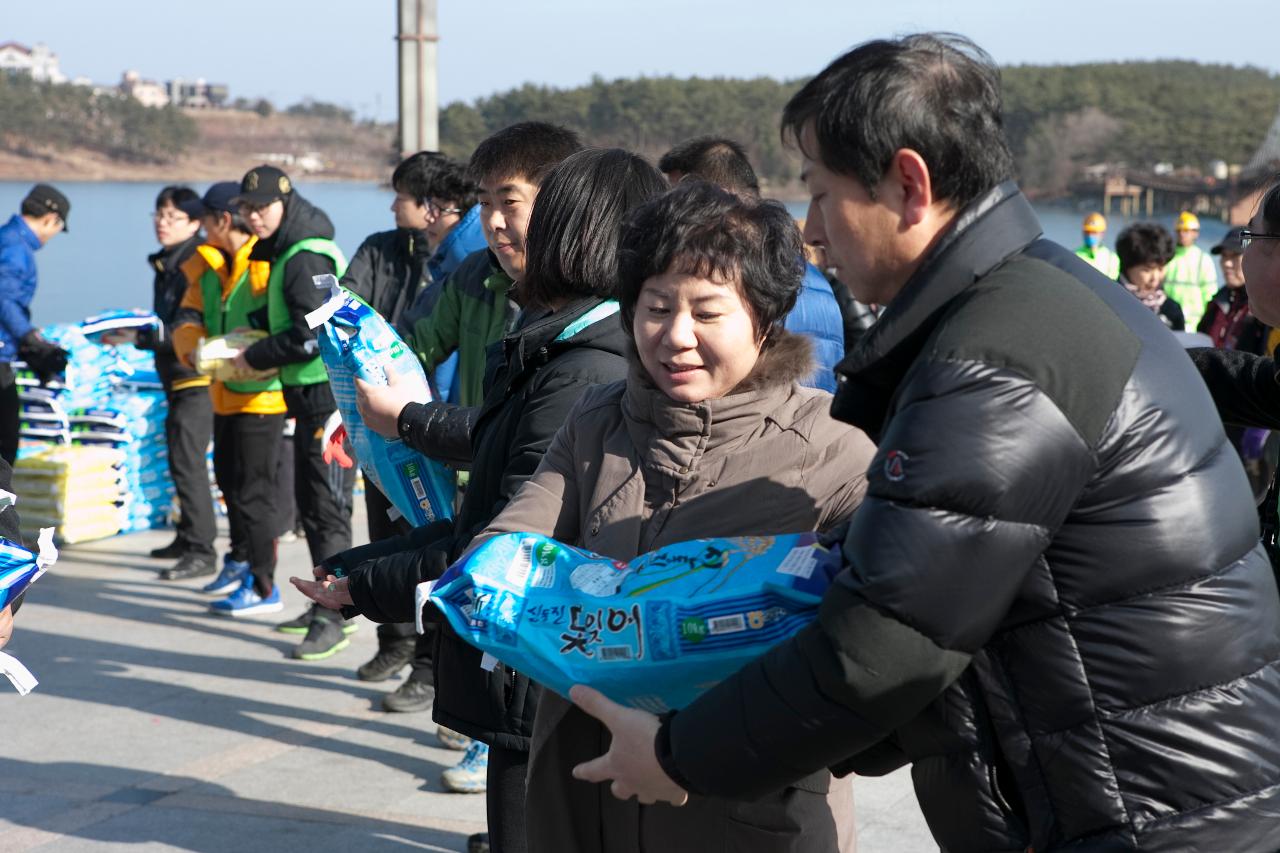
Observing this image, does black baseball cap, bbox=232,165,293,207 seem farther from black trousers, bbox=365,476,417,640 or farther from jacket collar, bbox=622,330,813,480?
jacket collar, bbox=622,330,813,480

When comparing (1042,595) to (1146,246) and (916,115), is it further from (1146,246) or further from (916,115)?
(1146,246)

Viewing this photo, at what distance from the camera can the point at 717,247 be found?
7.14 feet

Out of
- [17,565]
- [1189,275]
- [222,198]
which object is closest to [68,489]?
[222,198]

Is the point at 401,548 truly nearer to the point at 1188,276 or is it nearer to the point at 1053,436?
the point at 1053,436

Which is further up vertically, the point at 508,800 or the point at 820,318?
the point at 820,318

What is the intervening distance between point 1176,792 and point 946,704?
0.25m

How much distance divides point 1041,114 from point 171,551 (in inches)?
1041

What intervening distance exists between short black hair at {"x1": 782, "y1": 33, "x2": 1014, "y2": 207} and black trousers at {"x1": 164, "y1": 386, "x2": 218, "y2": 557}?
6.48 m

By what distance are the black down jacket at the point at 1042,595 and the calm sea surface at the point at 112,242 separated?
7.22 metres

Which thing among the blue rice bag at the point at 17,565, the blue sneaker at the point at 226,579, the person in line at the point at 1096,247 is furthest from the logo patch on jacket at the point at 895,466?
the person in line at the point at 1096,247

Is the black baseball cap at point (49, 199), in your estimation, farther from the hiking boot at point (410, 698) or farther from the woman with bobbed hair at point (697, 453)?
the woman with bobbed hair at point (697, 453)

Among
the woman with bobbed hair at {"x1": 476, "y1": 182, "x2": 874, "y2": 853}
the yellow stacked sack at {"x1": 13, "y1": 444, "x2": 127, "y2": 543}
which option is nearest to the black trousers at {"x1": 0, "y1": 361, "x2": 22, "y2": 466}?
the yellow stacked sack at {"x1": 13, "y1": 444, "x2": 127, "y2": 543}

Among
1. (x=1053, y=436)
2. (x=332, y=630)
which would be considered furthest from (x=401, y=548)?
(x=332, y=630)

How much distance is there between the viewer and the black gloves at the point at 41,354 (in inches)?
297
